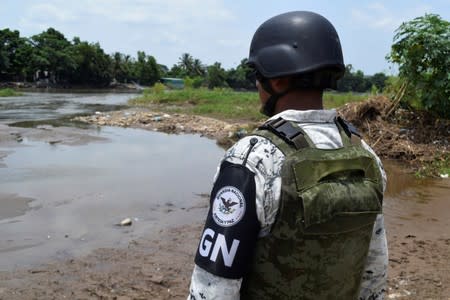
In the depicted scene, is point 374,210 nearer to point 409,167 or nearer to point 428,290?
point 428,290

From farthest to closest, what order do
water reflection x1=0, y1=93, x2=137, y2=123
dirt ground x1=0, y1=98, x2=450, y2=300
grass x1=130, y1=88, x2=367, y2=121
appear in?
grass x1=130, y1=88, x2=367, y2=121
water reflection x1=0, y1=93, x2=137, y2=123
dirt ground x1=0, y1=98, x2=450, y2=300

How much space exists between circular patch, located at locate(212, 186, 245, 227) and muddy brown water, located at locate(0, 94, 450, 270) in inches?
150

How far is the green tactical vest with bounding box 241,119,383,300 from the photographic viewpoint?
1243 mm

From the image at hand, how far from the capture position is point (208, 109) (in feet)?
76.1

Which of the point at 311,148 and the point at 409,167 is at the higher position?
the point at 311,148

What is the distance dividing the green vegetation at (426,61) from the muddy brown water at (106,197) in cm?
219

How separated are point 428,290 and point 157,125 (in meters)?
13.9

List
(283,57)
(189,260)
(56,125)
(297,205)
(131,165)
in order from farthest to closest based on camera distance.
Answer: (56,125)
(131,165)
(189,260)
(283,57)
(297,205)

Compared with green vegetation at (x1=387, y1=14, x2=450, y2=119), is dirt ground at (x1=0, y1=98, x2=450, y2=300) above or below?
below

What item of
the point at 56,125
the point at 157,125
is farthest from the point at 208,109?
the point at 56,125

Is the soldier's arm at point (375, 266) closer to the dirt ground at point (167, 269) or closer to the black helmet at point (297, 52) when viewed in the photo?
the black helmet at point (297, 52)

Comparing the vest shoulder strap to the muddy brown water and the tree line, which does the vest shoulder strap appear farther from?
the tree line

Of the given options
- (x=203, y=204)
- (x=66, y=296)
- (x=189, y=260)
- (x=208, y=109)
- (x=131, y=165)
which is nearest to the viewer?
(x=66, y=296)

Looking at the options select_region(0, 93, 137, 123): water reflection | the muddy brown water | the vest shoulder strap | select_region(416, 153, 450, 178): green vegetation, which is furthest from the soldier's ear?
select_region(0, 93, 137, 123): water reflection
